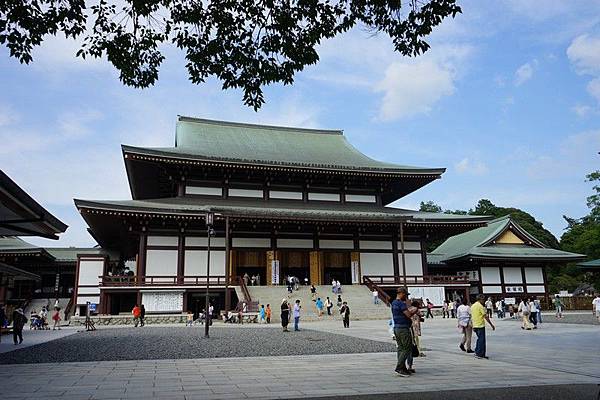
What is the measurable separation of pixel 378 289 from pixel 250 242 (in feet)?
31.4

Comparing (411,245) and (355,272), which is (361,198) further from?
(355,272)

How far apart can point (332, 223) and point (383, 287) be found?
6.23 meters

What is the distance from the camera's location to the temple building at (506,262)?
128ft

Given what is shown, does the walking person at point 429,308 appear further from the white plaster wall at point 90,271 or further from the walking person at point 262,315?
the white plaster wall at point 90,271

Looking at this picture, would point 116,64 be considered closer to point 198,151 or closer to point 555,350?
point 555,350

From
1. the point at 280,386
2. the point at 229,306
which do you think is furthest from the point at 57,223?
the point at 229,306

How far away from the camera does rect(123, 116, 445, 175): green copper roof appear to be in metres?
34.1

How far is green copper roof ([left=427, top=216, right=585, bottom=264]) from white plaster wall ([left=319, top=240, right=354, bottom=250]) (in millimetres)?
10687

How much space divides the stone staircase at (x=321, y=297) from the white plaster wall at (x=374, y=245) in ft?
13.5

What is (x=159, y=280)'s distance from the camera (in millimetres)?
30188

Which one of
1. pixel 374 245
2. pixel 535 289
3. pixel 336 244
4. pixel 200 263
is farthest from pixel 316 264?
pixel 535 289

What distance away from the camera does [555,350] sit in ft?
44.7

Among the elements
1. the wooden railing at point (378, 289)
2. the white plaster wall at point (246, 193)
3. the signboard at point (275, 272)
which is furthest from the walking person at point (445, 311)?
the white plaster wall at point (246, 193)

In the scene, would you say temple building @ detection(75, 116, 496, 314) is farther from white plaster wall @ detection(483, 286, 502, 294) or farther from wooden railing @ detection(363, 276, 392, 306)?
white plaster wall @ detection(483, 286, 502, 294)
